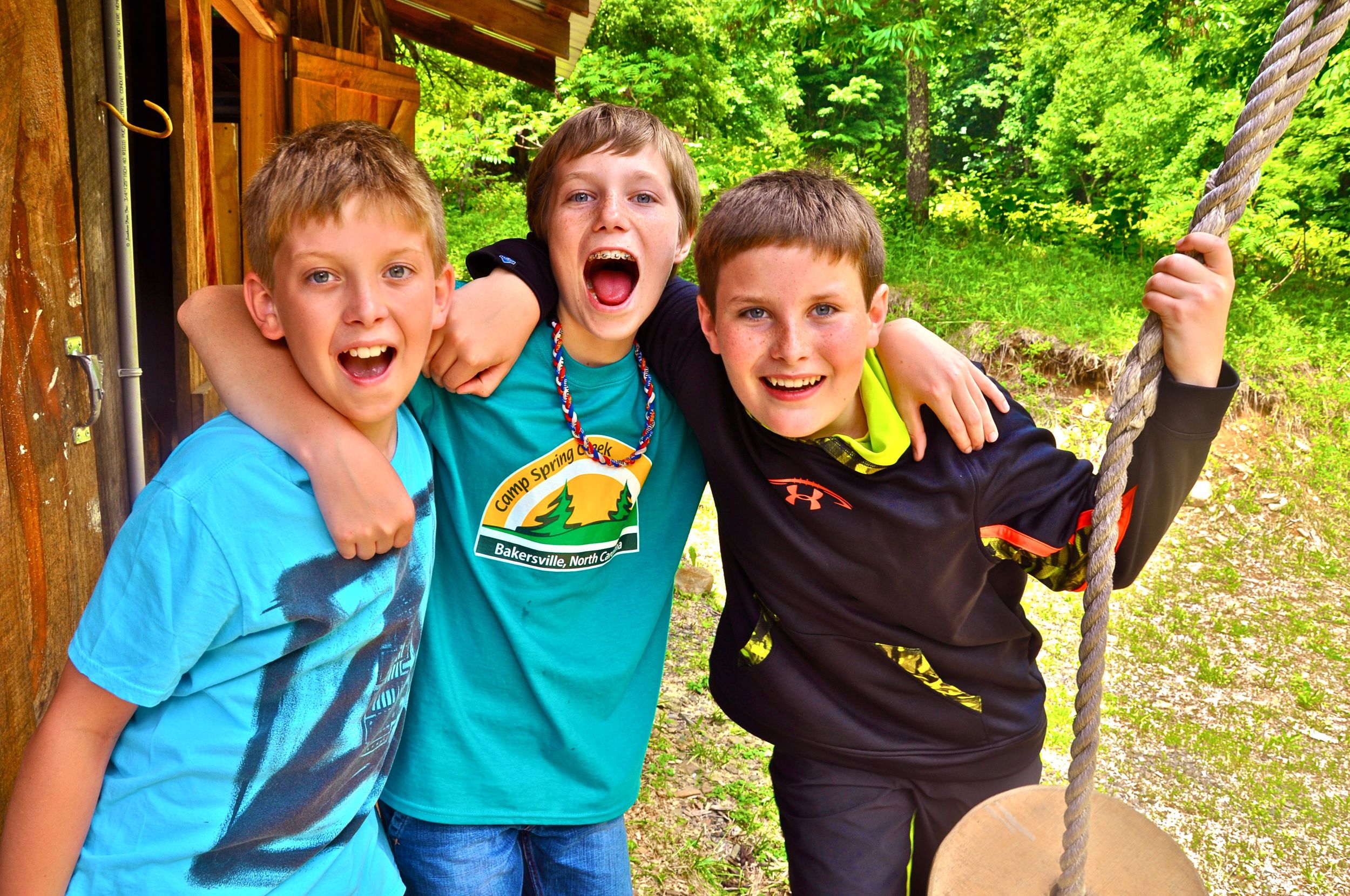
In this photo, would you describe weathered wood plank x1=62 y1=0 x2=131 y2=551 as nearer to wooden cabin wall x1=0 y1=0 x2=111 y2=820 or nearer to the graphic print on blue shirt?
wooden cabin wall x1=0 y1=0 x2=111 y2=820

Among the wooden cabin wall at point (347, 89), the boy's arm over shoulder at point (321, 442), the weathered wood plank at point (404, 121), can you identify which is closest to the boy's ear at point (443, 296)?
the boy's arm over shoulder at point (321, 442)

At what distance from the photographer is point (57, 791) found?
4.09 feet

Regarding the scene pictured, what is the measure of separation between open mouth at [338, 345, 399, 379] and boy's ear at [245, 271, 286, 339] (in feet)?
0.42

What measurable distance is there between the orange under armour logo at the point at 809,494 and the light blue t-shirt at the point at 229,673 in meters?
0.76

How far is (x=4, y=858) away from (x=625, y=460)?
3.83 ft

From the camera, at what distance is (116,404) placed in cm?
214

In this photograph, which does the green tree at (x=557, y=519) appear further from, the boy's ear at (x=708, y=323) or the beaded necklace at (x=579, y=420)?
the boy's ear at (x=708, y=323)

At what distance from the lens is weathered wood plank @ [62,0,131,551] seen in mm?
1887

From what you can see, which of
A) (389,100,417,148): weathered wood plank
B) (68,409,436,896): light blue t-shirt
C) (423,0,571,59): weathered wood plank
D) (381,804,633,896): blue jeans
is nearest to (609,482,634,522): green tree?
(68,409,436,896): light blue t-shirt

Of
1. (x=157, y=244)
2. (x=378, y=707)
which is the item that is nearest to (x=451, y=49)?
(x=157, y=244)

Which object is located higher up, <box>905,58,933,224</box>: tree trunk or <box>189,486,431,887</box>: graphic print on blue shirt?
<box>905,58,933,224</box>: tree trunk

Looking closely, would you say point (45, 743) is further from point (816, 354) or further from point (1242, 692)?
point (1242, 692)

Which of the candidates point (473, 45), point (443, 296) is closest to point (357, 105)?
point (473, 45)

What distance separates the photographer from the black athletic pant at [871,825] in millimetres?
1854
